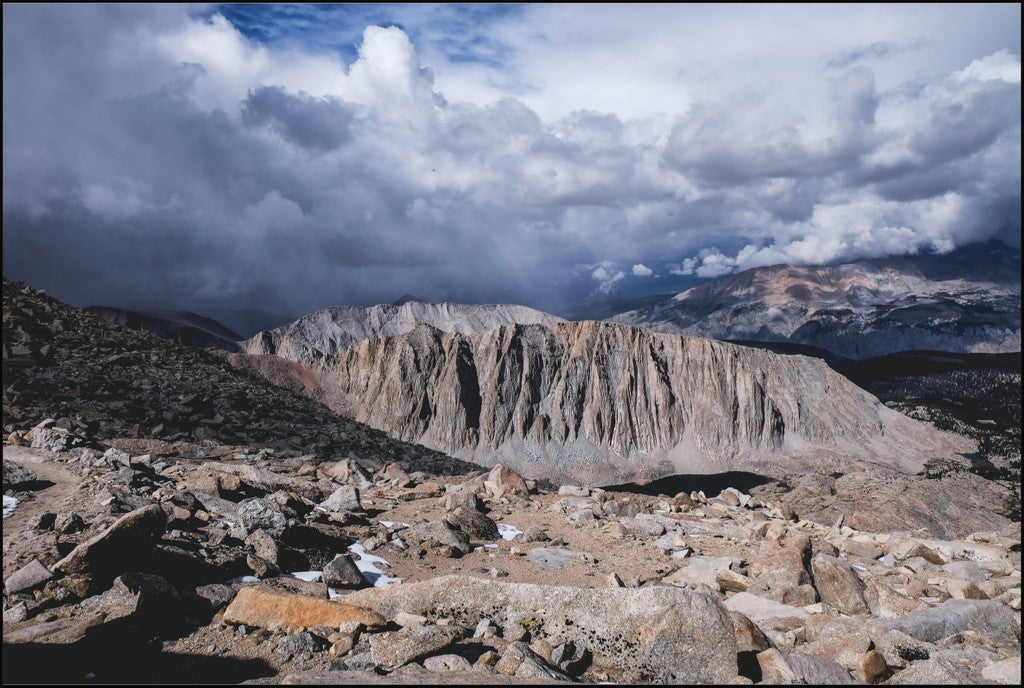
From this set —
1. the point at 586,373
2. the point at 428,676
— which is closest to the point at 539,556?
the point at 428,676

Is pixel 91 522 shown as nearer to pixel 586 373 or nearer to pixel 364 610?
pixel 364 610

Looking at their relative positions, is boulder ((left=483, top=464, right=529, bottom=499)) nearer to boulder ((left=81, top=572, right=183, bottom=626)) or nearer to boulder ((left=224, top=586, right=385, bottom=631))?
boulder ((left=224, top=586, right=385, bottom=631))

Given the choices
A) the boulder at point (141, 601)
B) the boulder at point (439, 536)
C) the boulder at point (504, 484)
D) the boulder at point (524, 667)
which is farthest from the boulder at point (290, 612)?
the boulder at point (504, 484)

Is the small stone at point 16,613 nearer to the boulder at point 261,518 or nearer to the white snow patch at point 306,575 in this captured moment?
the white snow patch at point 306,575

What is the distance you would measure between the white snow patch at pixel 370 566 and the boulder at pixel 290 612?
11.4ft

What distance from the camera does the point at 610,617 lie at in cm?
870

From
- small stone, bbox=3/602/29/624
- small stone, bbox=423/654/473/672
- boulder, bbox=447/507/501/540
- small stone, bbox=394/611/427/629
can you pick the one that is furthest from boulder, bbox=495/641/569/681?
boulder, bbox=447/507/501/540

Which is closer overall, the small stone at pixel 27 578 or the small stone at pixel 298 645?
the small stone at pixel 298 645

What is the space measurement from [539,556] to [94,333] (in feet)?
120

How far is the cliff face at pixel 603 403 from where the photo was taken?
378ft

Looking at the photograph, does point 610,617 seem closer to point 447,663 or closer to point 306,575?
point 447,663

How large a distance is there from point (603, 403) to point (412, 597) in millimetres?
116307

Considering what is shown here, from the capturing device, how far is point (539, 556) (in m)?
15.4

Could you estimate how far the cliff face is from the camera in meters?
115
